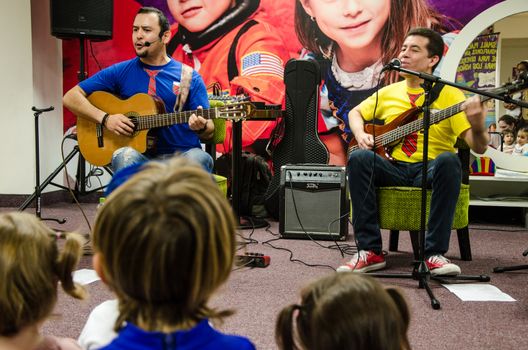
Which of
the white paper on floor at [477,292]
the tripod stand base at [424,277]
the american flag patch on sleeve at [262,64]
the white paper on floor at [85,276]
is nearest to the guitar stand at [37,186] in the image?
the white paper on floor at [85,276]

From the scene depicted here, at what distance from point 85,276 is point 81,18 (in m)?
2.53

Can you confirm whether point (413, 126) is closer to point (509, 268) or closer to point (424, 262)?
point (424, 262)

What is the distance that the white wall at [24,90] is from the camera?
4414 millimetres

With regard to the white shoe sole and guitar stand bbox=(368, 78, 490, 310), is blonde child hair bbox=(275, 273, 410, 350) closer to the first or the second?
guitar stand bbox=(368, 78, 490, 310)

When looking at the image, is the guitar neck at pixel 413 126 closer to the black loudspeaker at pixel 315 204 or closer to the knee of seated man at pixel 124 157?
the black loudspeaker at pixel 315 204

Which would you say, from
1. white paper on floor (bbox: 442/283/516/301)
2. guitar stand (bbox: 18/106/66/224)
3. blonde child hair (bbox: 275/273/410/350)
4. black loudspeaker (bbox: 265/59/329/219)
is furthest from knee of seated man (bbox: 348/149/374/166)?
guitar stand (bbox: 18/106/66/224)

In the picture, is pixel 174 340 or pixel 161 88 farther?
pixel 161 88

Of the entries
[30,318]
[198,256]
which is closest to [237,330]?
[30,318]

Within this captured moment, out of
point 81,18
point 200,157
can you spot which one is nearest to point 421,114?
point 200,157

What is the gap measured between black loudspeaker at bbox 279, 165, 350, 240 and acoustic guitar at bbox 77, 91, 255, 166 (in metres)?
0.81

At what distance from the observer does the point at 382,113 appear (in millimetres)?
2654

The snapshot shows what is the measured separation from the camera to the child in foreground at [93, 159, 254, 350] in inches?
25.6

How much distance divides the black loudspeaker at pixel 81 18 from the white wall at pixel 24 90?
0.49 metres

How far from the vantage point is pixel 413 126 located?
7.98 ft
